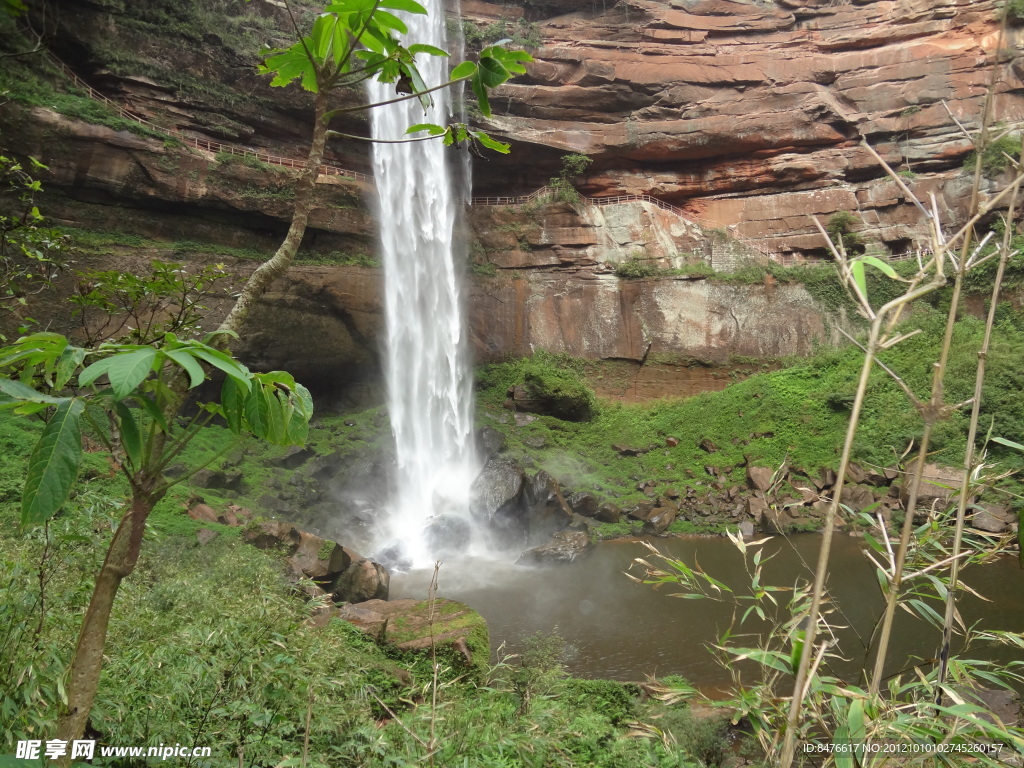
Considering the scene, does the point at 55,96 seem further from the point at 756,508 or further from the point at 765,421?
the point at 765,421

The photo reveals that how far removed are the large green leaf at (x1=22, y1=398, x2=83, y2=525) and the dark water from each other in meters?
4.99

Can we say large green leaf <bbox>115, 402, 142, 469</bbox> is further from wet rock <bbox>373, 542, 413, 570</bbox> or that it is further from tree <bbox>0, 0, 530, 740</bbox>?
wet rock <bbox>373, 542, 413, 570</bbox>

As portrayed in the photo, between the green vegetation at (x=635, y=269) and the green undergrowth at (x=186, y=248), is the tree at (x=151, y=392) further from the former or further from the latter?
the green vegetation at (x=635, y=269)

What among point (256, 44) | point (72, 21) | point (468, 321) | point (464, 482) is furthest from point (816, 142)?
point (72, 21)

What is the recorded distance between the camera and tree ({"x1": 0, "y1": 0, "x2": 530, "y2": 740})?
3.02 feet

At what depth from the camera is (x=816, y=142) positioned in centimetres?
1903

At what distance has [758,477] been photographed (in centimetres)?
1277

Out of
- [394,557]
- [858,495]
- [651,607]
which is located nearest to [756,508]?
[858,495]

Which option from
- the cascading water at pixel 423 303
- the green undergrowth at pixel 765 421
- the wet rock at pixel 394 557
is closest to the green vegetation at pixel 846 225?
the green undergrowth at pixel 765 421

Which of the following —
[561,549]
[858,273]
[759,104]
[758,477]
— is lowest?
[561,549]

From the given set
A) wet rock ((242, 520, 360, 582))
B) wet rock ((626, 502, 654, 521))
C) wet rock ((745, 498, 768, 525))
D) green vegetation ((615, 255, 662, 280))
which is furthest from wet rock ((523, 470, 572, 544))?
green vegetation ((615, 255, 662, 280))

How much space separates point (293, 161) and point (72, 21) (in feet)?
17.3

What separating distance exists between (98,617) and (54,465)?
0.45 meters

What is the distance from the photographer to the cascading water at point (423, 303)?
14891 mm
